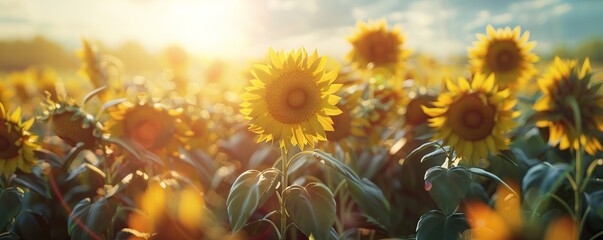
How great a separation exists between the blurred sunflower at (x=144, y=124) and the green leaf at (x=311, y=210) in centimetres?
82

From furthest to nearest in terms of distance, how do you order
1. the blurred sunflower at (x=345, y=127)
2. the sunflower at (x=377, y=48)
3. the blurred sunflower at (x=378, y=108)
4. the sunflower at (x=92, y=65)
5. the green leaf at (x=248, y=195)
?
the sunflower at (x=377, y=48)
the sunflower at (x=92, y=65)
the blurred sunflower at (x=378, y=108)
the blurred sunflower at (x=345, y=127)
the green leaf at (x=248, y=195)

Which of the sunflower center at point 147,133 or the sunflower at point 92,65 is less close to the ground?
the sunflower at point 92,65

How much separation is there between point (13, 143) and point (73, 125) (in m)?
0.29

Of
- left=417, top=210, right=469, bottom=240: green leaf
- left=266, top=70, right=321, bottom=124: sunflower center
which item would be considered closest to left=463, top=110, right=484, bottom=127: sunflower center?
left=417, top=210, right=469, bottom=240: green leaf

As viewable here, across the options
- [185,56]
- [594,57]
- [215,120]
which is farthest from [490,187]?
[594,57]

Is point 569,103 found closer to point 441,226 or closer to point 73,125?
point 441,226

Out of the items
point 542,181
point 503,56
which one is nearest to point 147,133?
point 542,181

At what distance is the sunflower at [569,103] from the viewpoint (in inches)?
82.2

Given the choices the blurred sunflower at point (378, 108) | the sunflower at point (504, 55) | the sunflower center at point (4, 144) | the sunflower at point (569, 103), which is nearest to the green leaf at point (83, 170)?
the sunflower center at point (4, 144)

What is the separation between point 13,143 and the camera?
2145mm

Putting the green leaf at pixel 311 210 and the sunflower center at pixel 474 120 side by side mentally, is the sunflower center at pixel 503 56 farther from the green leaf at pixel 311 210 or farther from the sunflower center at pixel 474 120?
the green leaf at pixel 311 210

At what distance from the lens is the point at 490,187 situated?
2.99 meters

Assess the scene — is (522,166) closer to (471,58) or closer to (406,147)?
(406,147)

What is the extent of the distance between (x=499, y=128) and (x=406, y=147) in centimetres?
76
